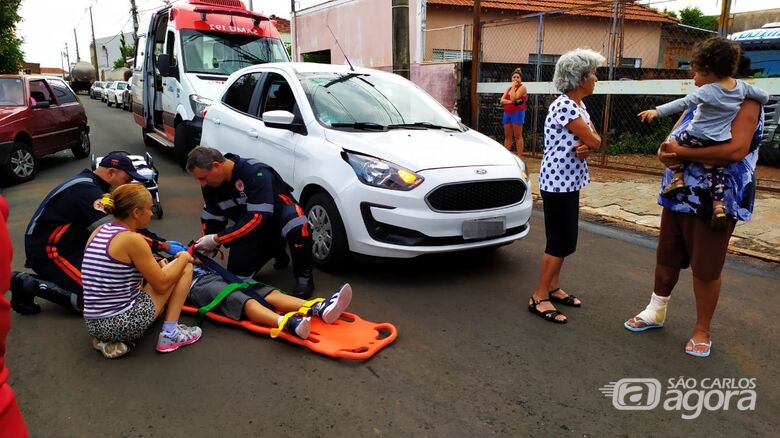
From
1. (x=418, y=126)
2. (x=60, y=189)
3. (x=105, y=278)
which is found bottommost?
(x=105, y=278)

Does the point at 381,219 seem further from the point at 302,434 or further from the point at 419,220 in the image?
the point at 302,434

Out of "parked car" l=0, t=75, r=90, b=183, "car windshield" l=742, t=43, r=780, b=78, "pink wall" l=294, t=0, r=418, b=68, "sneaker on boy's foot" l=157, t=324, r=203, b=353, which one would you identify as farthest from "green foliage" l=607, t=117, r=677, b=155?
"parked car" l=0, t=75, r=90, b=183

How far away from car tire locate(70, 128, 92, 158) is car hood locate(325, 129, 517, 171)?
8.74 metres

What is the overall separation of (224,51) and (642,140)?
861cm

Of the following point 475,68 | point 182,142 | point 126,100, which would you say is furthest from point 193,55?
point 126,100

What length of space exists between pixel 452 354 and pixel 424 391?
45cm

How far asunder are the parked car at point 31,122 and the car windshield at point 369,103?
5.93 meters

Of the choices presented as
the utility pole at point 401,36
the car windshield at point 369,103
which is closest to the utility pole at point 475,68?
the utility pole at point 401,36

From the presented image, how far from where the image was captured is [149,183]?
5902mm

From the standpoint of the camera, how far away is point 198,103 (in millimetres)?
8594

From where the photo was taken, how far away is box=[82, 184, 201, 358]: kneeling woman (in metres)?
3.04

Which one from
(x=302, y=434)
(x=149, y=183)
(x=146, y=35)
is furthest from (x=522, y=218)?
(x=146, y=35)

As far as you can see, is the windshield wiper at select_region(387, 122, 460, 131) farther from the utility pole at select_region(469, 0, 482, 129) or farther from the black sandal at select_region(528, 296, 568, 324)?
the utility pole at select_region(469, 0, 482, 129)

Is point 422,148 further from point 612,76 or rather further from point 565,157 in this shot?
point 612,76
